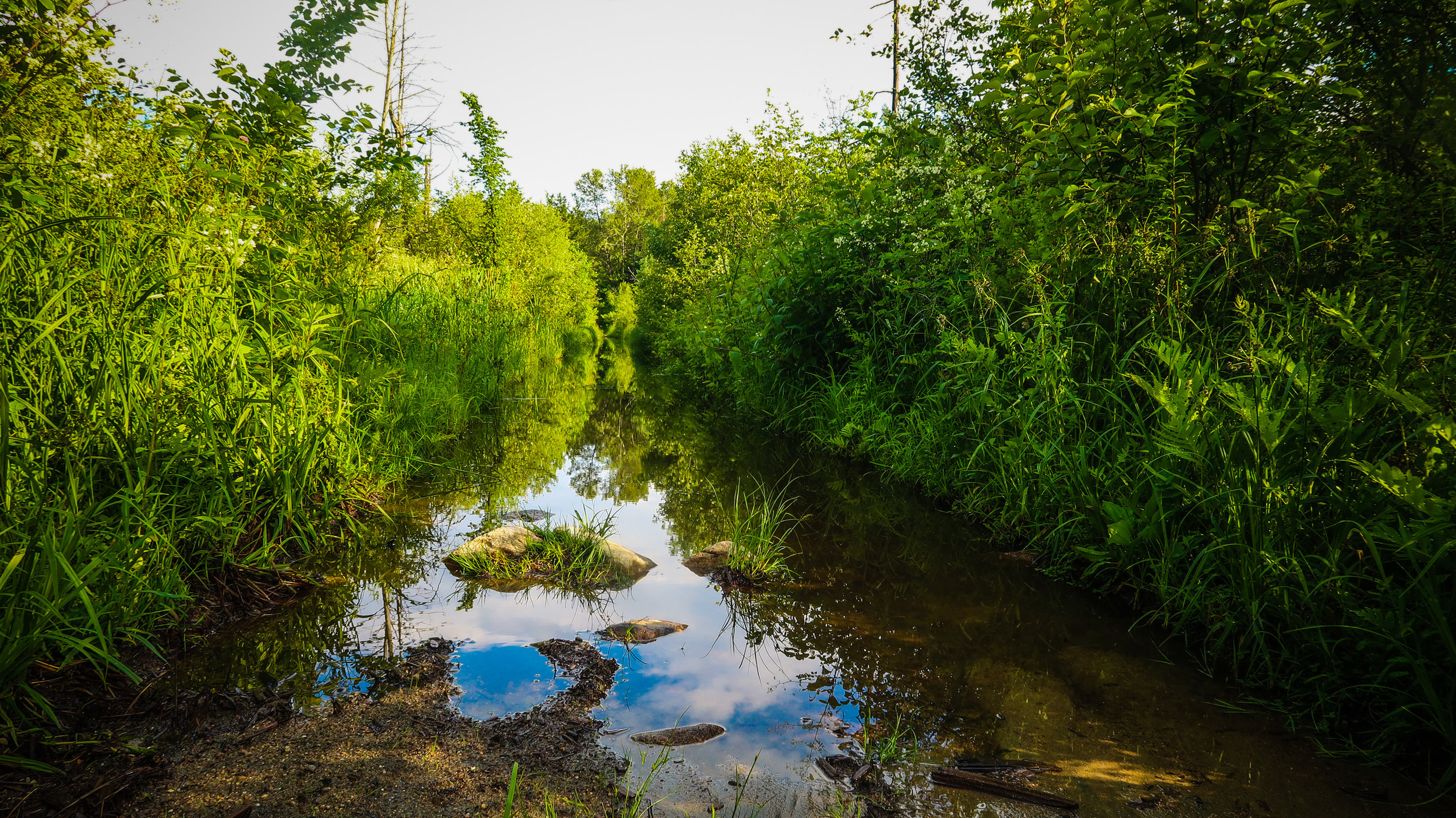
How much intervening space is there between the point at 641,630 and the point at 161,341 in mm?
2651

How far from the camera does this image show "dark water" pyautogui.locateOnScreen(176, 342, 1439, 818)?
2.21 meters

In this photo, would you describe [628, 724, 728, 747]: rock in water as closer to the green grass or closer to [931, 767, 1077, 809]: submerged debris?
the green grass

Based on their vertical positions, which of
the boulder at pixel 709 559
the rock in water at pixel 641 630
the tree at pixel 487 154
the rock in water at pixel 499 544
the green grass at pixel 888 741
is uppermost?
the tree at pixel 487 154

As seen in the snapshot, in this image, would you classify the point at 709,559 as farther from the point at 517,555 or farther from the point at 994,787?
the point at 994,787

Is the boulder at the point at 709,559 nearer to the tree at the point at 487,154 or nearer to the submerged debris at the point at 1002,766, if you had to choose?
the submerged debris at the point at 1002,766

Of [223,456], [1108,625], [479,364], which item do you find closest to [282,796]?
[223,456]

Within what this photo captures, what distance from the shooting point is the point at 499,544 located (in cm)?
421

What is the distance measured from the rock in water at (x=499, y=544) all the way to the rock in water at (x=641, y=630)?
1.09 metres

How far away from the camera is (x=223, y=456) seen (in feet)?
10.4

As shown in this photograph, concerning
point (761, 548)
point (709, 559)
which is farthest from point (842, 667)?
point (709, 559)

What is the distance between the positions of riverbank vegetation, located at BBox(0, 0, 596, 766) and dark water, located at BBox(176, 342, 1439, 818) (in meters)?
0.48

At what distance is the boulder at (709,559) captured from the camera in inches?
172

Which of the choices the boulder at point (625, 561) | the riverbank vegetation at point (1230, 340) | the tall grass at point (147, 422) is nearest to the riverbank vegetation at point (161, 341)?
the tall grass at point (147, 422)

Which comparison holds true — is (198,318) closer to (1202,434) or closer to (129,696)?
(129,696)
